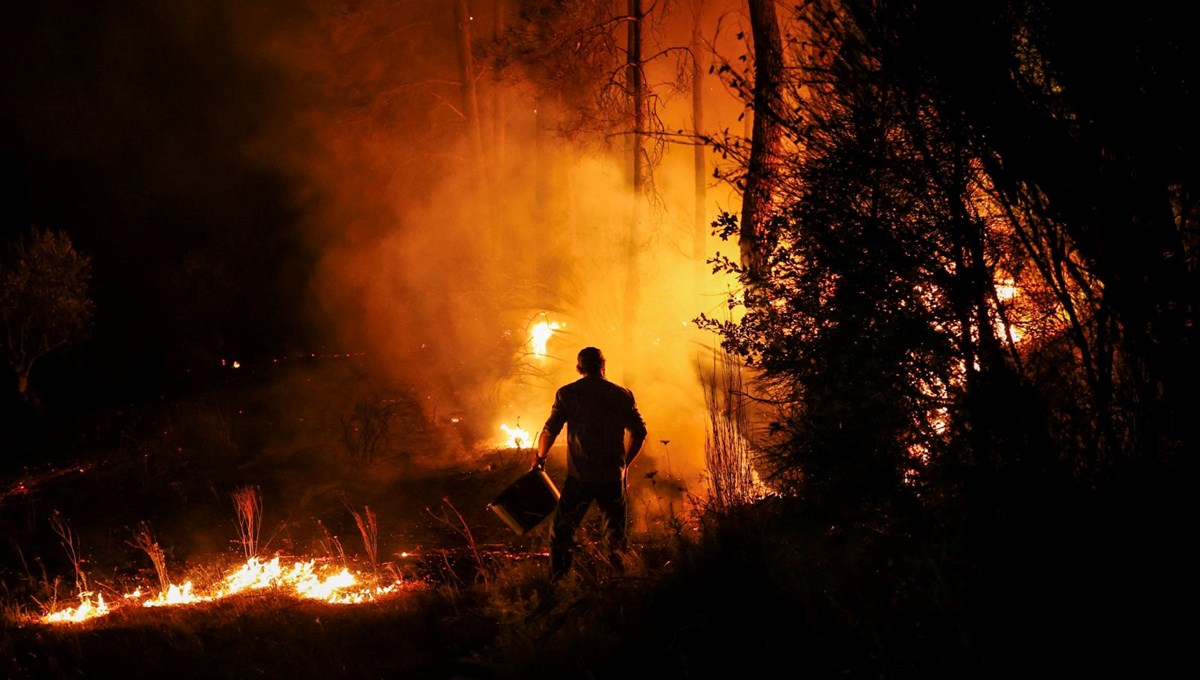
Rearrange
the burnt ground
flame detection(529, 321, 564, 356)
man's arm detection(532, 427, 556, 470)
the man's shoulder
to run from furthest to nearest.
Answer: flame detection(529, 321, 564, 356) → the man's shoulder → man's arm detection(532, 427, 556, 470) → the burnt ground

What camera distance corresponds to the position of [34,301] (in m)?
18.2

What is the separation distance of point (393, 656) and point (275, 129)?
26.5 meters

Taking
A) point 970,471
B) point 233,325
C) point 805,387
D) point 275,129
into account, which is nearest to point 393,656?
point 805,387

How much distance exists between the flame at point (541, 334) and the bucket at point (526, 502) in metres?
8.42

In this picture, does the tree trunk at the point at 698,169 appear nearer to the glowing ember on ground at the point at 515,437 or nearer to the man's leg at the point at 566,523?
the glowing ember on ground at the point at 515,437

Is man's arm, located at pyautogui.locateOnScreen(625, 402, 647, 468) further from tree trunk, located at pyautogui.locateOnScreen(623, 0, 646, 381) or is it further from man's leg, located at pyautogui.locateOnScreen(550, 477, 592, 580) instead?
tree trunk, located at pyautogui.locateOnScreen(623, 0, 646, 381)

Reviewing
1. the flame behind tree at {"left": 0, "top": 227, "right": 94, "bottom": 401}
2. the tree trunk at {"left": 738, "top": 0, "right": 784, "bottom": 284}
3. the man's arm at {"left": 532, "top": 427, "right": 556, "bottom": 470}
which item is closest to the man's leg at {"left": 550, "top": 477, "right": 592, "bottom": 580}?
the man's arm at {"left": 532, "top": 427, "right": 556, "bottom": 470}

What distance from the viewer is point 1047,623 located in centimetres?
324

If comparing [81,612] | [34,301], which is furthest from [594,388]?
[34,301]

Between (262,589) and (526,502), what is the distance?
230cm

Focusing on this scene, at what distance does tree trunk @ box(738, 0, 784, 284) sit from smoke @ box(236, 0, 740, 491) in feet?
11.0

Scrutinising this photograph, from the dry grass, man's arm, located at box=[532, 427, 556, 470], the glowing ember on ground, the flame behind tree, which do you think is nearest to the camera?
man's arm, located at box=[532, 427, 556, 470]

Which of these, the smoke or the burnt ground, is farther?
the smoke

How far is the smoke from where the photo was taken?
42.7ft
